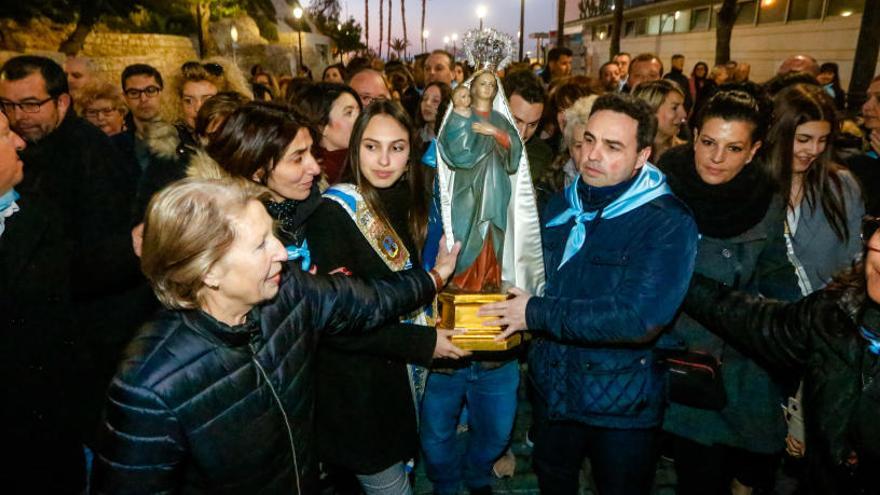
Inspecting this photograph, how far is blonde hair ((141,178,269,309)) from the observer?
1.55m

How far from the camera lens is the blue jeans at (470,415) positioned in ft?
9.86

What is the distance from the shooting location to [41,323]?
95.3 inches

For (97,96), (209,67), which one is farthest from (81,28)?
(209,67)

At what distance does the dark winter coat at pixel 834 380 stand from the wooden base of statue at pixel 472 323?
115 centimetres

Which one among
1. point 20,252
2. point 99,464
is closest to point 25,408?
point 20,252

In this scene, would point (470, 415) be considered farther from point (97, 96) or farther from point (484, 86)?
point (97, 96)

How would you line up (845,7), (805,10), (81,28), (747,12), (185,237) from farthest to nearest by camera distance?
(747,12), (805,10), (845,7), (81,28), (185,237)

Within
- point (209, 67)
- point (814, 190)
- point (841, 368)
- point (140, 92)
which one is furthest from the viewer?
point (140, 92)

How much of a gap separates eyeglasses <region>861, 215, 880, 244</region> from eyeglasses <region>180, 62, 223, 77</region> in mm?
4421

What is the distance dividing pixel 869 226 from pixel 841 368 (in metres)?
0.50

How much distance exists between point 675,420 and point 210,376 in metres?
2.38

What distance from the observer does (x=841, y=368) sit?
1778 millimetres

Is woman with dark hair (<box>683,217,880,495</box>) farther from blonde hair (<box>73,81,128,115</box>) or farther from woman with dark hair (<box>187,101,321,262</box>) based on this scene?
blonde hair (<box>73,81,128,115</box>)

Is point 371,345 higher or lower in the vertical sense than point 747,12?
lower
